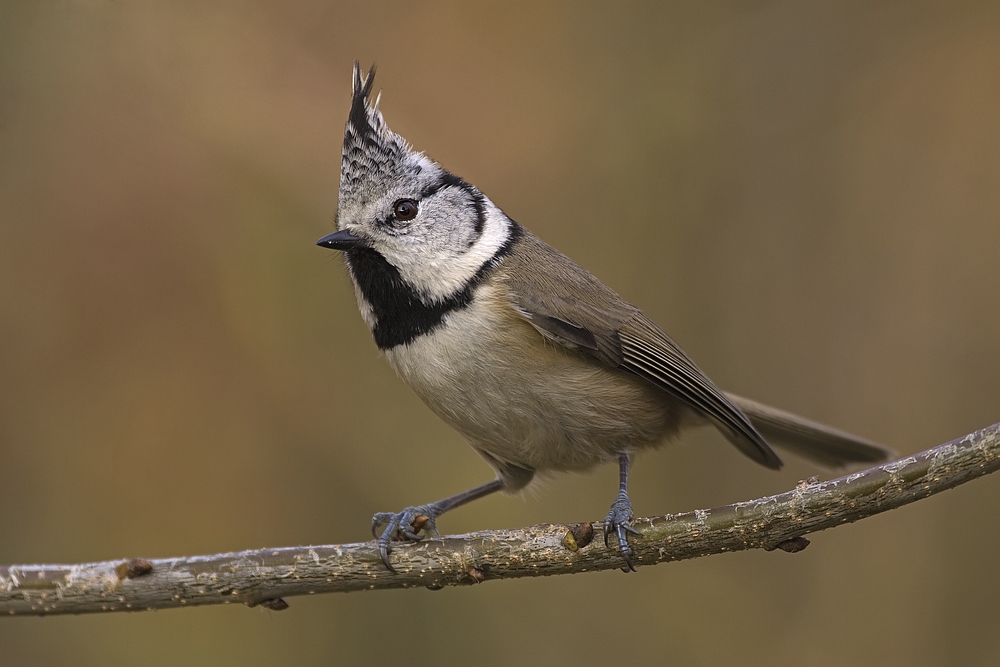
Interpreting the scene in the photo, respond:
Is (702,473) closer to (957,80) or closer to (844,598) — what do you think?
(844,598)

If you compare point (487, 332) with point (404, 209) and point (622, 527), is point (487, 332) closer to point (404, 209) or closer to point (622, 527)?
point (404, 209)

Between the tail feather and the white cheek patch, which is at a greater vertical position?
the white cheek patch

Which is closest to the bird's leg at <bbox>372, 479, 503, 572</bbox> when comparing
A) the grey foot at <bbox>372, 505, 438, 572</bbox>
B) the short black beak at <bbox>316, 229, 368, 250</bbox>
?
the grey foot at <bbox>372, 505, 438, 572</bbox>

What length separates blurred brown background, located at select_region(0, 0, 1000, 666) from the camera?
14.5 feet

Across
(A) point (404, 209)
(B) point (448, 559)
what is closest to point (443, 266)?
(A) point (404, 209)

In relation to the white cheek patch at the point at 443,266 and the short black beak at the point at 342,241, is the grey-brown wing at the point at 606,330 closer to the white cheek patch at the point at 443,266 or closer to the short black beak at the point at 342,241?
the white cheek patch at the point at 443,266

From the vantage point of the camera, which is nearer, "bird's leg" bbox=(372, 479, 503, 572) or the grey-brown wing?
"bird's leg" bbox=(372, 479, 503, 572)

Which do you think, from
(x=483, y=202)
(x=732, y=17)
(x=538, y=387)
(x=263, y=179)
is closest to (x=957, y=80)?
(x=732, y=17)

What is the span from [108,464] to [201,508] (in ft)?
→ 1.63

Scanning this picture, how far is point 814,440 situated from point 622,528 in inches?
59.6

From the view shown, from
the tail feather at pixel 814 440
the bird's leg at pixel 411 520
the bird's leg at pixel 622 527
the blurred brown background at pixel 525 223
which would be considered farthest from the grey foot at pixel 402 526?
the tail feather at pixel 814 440

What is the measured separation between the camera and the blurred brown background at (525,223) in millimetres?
4414

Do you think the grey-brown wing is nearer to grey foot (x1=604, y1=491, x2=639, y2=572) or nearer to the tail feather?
the tail feather

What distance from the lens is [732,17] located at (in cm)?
527
